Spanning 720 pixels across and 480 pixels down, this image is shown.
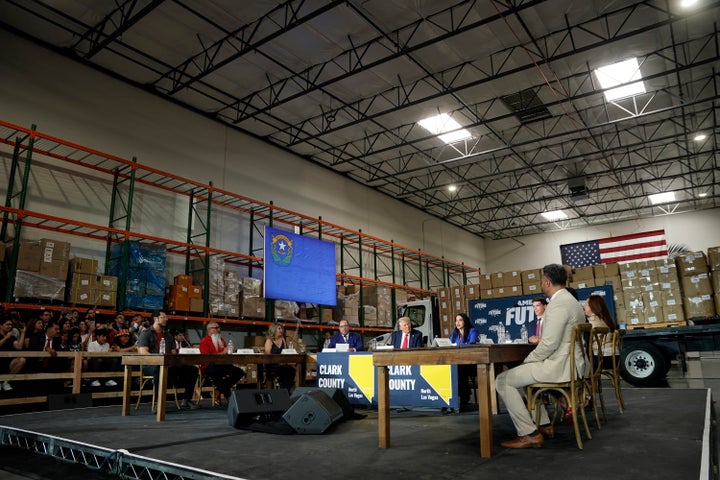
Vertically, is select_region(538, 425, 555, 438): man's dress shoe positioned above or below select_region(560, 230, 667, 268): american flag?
below

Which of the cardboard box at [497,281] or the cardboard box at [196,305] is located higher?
the cardboard box at [497,281]

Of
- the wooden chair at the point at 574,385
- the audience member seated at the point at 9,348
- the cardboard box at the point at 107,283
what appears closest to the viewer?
the wooden chair at the point at 574,385

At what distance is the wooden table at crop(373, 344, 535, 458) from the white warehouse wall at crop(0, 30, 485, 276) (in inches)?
370

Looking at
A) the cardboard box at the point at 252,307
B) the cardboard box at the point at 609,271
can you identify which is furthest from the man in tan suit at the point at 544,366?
the cardboard box at the point at 609,271

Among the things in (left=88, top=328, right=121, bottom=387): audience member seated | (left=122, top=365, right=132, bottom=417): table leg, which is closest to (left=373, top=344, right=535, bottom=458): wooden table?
(left=122, top=365, right=132, bottom=417): table leg

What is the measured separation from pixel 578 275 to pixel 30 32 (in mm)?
14752

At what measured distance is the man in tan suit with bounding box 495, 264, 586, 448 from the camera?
3.68m

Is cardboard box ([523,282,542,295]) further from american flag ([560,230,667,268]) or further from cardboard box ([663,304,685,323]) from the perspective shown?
american flag ([560,230,667,268])

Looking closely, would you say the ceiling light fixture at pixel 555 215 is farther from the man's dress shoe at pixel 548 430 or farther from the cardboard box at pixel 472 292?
the man's dress shoe at pixel 548 430

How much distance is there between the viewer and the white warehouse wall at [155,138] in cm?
1011

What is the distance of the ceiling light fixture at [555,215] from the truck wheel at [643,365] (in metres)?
14.7

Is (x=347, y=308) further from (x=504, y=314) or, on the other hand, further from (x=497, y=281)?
(x=497, y=281)

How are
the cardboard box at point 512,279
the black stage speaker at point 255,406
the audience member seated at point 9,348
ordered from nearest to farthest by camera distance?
the black stage speaker at point 255,406 < the audience member seated at point 9,348 < the cardboard box at point 512,279

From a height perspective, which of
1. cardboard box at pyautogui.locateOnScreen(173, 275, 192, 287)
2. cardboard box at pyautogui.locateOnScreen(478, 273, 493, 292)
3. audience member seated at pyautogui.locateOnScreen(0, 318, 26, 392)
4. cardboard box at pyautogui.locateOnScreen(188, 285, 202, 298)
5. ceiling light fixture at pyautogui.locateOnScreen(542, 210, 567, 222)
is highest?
ceiling light fixture at pyautogui.locateOnScreen(542, 210, 567, 222)
